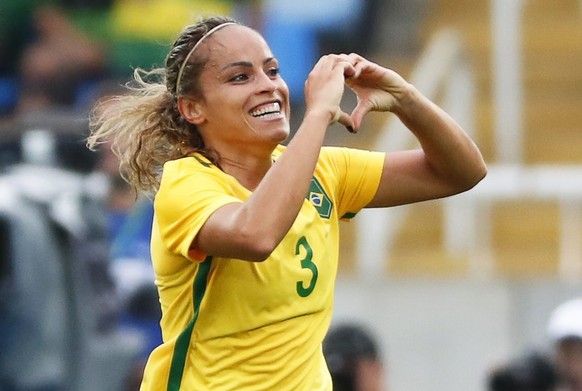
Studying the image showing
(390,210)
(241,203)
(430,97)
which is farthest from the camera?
(430,97)

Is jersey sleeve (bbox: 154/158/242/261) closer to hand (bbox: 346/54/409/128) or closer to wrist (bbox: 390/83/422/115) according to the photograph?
hand (bbox: 346/54/409/128)

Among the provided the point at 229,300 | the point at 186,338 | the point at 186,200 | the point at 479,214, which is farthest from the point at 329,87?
the point at 479,214

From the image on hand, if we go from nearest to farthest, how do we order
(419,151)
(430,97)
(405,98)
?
(405,98), (419,151), (430,97)

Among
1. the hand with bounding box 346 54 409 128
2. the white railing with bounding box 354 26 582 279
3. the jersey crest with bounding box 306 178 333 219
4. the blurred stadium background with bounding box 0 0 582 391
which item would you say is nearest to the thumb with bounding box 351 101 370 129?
the hand with bounding box 346 54 409 128

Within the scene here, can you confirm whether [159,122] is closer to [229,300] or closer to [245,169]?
[245,169]

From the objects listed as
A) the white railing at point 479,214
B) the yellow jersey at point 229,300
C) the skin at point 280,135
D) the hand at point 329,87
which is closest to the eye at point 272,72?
the skin at point 280,135

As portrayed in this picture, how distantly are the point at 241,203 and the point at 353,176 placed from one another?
58cm

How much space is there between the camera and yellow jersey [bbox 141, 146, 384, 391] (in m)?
3.88

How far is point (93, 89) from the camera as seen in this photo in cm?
1011

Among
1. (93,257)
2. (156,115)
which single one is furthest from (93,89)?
(156,115)

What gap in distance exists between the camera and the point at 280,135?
12.8ft

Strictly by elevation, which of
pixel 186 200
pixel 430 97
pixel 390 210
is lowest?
pixel 390 210

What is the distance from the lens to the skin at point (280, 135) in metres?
3.68

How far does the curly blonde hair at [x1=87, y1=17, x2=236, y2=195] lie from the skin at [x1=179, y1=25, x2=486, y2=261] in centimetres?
4
